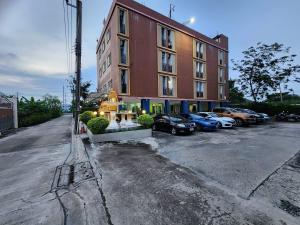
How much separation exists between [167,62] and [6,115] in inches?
775

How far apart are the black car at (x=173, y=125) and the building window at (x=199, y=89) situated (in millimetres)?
14312

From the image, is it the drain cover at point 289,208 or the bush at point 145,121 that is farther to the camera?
the bush at point 145,121

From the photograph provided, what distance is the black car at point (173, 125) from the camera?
12.0 m

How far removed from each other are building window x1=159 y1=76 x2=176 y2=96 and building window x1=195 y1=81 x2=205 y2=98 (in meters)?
4.93

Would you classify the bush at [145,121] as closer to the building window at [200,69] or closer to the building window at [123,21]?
the building window at [123,21]

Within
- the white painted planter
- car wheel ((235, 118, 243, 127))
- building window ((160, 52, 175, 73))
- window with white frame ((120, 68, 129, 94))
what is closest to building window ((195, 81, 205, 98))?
building window ((160, 52, 175, 73))

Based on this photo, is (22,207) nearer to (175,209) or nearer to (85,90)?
(175,209)

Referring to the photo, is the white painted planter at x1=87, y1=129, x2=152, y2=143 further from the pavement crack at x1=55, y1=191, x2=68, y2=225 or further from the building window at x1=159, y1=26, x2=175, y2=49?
the building window at x1=159, y1=26, x2=175, y2=49

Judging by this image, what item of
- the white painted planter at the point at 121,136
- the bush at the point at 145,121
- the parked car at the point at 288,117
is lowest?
A: the white painted planter at the point at 121,136

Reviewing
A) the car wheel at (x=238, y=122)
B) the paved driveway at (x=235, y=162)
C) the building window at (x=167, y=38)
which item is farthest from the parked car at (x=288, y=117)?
the building window at (x=167, y=38)

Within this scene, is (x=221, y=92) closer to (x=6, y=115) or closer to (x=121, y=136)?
(x=121, y=136)

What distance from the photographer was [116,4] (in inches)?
698

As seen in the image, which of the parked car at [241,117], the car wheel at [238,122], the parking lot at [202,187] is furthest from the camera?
the car wheel at [238,122]

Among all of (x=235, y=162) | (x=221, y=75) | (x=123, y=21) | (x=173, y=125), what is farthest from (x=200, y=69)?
(x=235, y=162)
